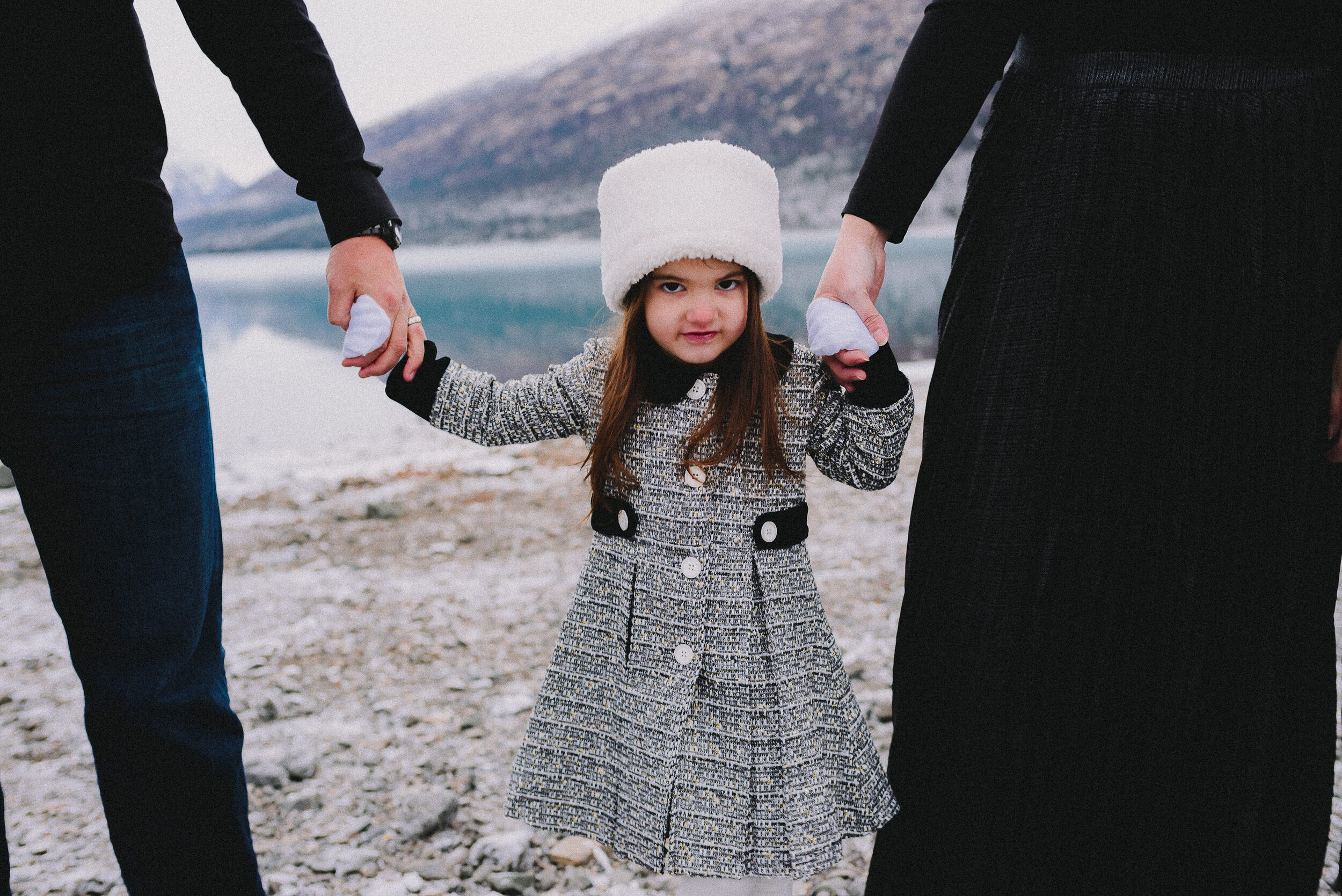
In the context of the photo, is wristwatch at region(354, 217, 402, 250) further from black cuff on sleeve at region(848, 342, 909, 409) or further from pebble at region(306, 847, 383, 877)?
pebble at region(306, 847, 383, 877)

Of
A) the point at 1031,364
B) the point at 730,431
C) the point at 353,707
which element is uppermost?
the point at 1031,364

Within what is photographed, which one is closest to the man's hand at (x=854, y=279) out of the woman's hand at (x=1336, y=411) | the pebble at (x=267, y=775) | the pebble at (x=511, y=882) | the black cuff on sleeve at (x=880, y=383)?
the black cuff on sleeve at (x=880, y=383)

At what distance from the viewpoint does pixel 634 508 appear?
145 cm

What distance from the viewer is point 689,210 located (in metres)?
1.34

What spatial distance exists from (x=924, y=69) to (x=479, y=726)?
6.39ft

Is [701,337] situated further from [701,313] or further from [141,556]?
[141,556]

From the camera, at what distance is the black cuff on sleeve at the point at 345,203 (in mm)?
1339

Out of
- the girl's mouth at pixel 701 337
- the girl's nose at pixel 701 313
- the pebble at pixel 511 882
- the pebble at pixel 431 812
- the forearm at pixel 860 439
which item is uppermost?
the girl's nose at pixel 701 313

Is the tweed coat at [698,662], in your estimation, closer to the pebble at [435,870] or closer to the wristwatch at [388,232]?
the wristwatch at [388,232]

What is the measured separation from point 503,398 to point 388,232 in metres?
0.31

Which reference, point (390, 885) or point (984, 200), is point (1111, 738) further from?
point (390, 885)

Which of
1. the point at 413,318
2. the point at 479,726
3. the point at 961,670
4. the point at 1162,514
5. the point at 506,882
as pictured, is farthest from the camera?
the point at 479,726

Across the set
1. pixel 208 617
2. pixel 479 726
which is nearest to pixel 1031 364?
pixel 208 617

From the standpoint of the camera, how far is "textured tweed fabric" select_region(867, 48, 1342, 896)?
3.69 feet
